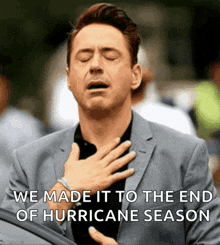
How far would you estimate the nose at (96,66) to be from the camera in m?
2.41

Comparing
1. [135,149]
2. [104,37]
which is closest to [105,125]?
[135,149]

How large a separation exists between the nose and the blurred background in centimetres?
30

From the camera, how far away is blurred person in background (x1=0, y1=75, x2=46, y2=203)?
2.65 metres

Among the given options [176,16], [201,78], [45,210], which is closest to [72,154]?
[45,210]

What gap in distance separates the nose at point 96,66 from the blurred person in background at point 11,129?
0.61 m

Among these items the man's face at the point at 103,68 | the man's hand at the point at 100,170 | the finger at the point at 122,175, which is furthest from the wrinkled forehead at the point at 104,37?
the finger at the point at 122,175

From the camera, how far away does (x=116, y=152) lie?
2.47 meters

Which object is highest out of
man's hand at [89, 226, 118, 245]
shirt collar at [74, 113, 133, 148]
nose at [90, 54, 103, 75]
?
nose at [90, 54, 103, 75]

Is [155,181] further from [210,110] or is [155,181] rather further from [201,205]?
[210,110]

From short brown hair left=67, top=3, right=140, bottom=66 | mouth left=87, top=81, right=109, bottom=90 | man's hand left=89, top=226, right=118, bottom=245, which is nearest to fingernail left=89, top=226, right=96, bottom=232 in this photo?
man's hand left=89, top=226, right=118, bottom=245

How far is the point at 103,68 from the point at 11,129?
2.89 ft

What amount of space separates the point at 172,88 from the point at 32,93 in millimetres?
1063

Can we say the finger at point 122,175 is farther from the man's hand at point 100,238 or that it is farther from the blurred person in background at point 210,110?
the blurred person in background at point 210,110

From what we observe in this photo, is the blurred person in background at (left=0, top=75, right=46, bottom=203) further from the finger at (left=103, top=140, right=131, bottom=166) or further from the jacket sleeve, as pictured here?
the jacket sleeve
